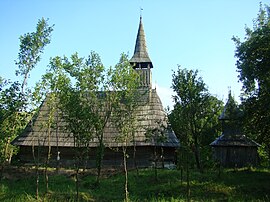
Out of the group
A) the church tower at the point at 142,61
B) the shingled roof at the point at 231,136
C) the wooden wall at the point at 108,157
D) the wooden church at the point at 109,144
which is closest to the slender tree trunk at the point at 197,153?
the wooden church at the point at 109,144

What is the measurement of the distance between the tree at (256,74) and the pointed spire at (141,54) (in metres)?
12.8

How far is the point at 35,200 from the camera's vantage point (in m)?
12.2

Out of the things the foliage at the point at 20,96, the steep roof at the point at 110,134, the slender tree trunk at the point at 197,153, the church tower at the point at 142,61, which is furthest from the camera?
the church tower at the point at 142,61

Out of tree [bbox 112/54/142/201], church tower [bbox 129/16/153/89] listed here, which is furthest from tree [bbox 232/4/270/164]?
church tower [bbox 129/16/153/89]

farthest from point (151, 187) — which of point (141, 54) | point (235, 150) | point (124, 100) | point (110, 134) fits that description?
point (141, 54)

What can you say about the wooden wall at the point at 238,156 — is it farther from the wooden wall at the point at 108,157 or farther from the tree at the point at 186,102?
the tree at the point at 186,102

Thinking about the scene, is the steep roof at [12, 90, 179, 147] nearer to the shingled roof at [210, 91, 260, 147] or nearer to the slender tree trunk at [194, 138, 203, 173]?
the slender tree trunk at [194, 138, 203, 173]

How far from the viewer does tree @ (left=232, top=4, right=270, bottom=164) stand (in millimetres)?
17922

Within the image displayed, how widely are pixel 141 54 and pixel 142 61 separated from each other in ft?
4.12

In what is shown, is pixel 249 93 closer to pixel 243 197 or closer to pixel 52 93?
pixel 243 197

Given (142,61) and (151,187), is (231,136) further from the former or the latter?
(142,61)

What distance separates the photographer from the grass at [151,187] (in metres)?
14.2

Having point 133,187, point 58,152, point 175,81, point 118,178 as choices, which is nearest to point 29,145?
point 58,152

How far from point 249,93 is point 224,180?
20.6 ft
